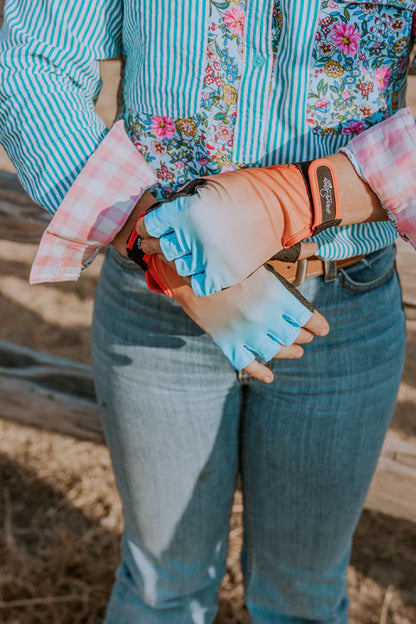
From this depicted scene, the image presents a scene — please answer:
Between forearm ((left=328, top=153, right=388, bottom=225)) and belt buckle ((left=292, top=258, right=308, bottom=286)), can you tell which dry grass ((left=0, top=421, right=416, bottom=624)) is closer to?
belt buckle ((left=292, top=258, right=308, bottom=286))

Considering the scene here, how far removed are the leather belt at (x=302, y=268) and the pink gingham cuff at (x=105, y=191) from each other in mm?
243

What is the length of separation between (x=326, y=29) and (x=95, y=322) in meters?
0.64

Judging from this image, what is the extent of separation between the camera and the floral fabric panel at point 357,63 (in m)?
0.84

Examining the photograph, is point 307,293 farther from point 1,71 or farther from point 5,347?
point 5,347

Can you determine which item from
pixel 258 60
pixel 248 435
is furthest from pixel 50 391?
pixel 258 60

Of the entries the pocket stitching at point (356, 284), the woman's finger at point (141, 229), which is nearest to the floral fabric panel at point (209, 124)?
the woman's finger at point (141, 229)

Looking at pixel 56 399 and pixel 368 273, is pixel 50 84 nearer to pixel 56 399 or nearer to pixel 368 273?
pixel 368 273

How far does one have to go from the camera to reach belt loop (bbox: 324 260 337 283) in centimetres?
95

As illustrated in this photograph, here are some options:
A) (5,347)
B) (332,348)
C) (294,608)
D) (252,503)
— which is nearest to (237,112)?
(332,348)

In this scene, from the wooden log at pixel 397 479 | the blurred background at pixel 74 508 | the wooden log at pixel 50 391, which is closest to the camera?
the wooden log at pixel 397 479

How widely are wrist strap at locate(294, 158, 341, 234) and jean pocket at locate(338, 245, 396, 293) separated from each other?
0.59 ft

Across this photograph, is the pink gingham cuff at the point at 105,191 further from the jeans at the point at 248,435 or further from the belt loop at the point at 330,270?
the belt loop at the point at 330,270

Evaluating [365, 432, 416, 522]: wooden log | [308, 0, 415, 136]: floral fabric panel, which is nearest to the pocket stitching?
[308, 0, 415, 136]: floral fabric panel

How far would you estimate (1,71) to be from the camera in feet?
2.95
